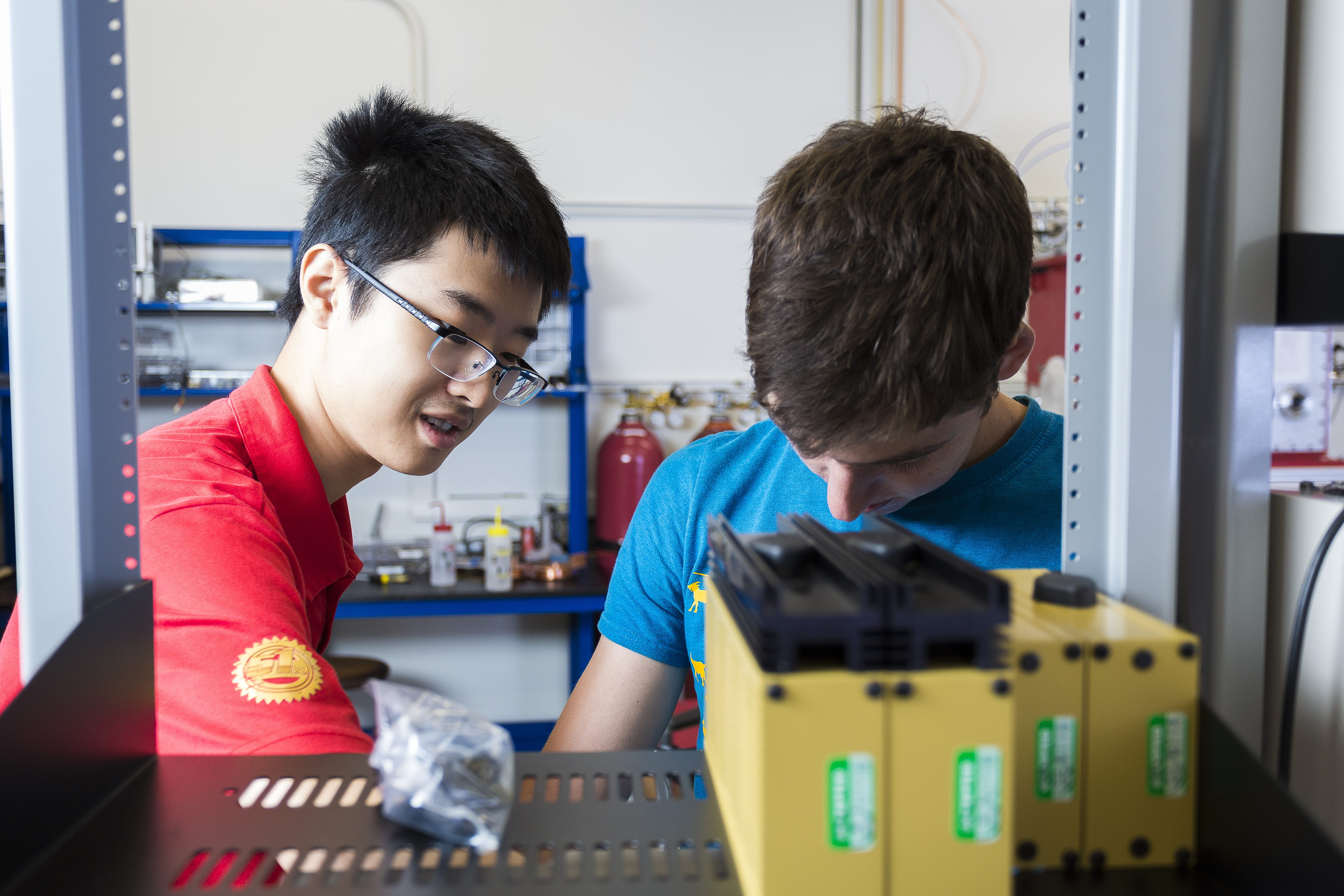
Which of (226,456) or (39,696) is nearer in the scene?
(39,696)

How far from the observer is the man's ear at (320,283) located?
1129 millimetres

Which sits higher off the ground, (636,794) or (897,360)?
(897,360)

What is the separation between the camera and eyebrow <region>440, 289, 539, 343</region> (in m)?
1.08

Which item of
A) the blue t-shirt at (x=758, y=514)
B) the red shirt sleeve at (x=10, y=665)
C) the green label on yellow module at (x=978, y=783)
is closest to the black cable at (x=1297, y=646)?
the green label on yellow module at (x=978, y=783)

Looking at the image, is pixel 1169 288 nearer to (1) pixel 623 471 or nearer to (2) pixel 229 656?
(2) pixel 229 656

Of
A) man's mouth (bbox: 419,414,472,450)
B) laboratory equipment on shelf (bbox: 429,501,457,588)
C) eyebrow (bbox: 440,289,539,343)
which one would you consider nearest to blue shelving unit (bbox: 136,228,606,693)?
laboratory equipment on shelf (bbox: 429,501,457,588)

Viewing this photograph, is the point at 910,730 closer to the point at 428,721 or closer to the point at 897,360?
the point at 428,721

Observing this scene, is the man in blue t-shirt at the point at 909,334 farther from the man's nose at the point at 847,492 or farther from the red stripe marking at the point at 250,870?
the red stripe marking at the point at 250,870

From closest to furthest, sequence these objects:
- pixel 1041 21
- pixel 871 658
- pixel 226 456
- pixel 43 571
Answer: pixel 871 658 → pixel 43 571 → pixel 226 456 → pixel 1041 21

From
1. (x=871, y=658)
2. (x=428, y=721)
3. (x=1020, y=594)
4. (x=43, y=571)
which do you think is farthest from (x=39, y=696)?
(x=1020, y=594)

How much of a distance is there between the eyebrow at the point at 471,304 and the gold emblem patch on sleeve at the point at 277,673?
19.9 inches

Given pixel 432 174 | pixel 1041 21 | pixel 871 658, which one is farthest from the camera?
pixel 1041 21

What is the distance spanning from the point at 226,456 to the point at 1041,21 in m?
3.58

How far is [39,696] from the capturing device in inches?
18.8
